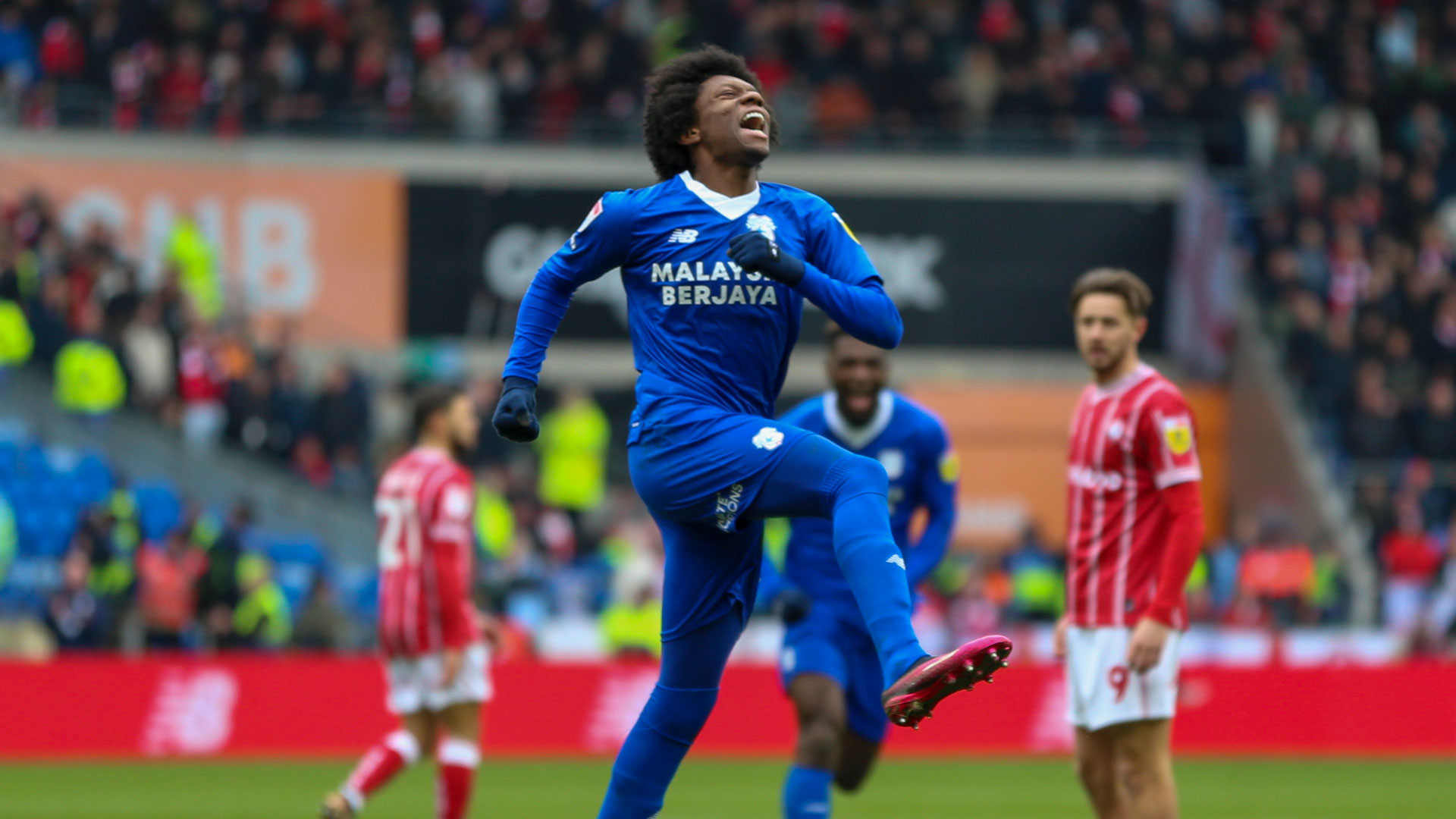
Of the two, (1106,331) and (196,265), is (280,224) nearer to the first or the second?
(196,265)

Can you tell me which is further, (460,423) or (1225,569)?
(1225,569)

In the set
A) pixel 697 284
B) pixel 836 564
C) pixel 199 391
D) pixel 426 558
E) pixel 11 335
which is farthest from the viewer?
pixel 199 391

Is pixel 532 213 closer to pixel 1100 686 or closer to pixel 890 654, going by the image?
pixel 1100 686

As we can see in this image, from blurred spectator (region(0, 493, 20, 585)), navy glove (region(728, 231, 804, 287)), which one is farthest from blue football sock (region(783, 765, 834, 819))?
blurred spectator (region(0, 493, 20, 585))

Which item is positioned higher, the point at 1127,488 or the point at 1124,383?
the point at 1124,383

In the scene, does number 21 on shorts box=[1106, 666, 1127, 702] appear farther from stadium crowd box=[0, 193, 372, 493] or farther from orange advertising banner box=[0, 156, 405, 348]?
orange advertising banner box=[0, 156, 405, 348]

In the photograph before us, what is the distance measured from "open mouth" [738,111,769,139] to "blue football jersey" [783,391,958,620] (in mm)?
3029

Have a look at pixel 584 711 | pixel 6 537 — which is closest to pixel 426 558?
pixel 584 711

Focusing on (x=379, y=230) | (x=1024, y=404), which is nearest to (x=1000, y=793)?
(x=1024, y=404)

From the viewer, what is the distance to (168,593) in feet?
58.1

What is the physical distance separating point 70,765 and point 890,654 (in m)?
11.6

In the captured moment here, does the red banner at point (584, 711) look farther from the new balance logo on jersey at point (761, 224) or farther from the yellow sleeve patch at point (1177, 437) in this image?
the new balance logo on jersey at point (761, 224)

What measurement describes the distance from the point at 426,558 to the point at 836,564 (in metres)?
2.21

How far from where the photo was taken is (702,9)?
2639 centimetres
